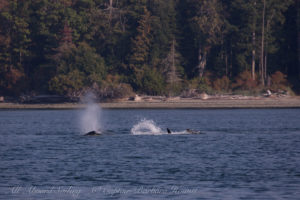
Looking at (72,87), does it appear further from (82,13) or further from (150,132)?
(150,132)

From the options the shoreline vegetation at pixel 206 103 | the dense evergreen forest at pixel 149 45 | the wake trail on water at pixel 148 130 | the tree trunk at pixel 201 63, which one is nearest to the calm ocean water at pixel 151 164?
the wake trail on water at pixel 148 130

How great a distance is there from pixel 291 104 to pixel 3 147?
4523 centimetres

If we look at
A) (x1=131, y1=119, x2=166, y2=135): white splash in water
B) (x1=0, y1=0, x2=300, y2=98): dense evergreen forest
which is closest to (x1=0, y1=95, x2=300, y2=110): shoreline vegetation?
(x1=0, y1=0, x2=300, y2=98): dense evergreen forest

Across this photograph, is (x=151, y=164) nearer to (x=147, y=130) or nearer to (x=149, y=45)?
(x=147, y=130)

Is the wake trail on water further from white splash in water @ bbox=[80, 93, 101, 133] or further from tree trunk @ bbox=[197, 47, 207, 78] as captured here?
tree trunk @ bbox=[197, 47, 207, 78]

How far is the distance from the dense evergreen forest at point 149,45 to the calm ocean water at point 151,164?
37984 mm

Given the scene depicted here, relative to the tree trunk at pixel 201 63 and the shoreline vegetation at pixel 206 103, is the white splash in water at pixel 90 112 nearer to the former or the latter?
the shoreline vegetation at pixel 206 103

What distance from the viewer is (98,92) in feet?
256

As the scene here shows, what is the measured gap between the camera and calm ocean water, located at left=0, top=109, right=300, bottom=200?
21453 mm

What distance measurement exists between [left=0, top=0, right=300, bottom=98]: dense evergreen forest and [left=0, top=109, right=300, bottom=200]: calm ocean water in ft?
125

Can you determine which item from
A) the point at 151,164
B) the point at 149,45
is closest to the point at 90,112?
the point at 149,45

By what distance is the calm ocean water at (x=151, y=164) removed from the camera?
70.4 feet

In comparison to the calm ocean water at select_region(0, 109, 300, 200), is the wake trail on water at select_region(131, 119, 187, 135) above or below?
below

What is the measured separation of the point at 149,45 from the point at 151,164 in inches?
2522
